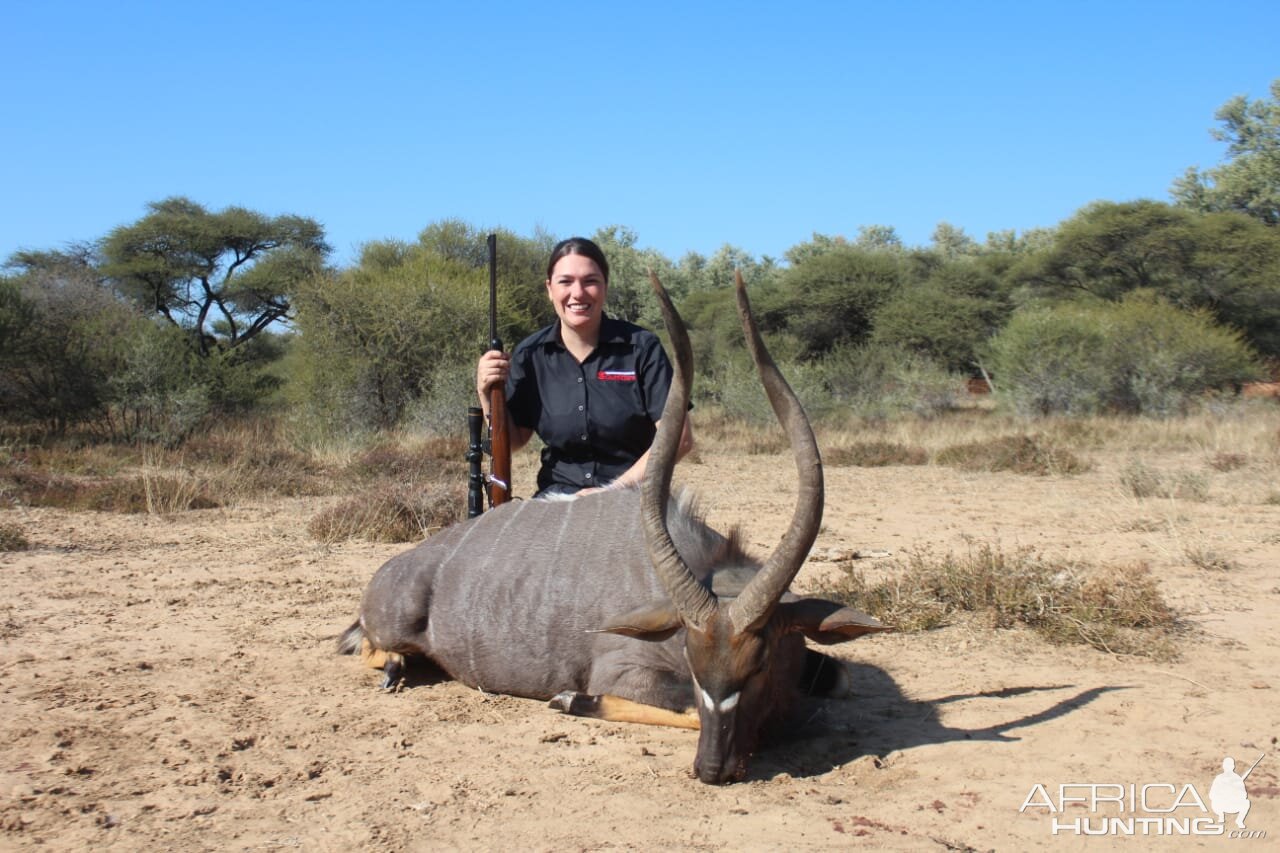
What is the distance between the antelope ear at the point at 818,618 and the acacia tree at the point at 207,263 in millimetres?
23910

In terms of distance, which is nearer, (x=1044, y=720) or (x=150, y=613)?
(x=1044, y=720)

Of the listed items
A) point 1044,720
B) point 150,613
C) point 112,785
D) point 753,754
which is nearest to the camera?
point 112,785

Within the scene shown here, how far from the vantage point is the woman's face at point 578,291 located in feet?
16.5

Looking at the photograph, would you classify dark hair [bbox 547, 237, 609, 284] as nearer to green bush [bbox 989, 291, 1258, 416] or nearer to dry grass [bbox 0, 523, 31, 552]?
dry grass [bbox 0, 523, 31, 552]

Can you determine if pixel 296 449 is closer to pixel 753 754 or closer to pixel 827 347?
pixel 753 754

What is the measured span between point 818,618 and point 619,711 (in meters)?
0.91

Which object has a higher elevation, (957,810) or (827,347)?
(827,347)

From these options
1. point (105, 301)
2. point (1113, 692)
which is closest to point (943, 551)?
point (1113, 692)

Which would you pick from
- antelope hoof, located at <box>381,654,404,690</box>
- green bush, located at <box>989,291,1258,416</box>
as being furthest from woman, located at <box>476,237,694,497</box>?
green bush, located at <box>989,291,1258,416</box>

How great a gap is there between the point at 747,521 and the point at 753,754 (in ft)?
19.3

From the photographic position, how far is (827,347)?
27.8m

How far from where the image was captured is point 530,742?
402 centimetres

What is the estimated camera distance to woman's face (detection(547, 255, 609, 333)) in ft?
16.5

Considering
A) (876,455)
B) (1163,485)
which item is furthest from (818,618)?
(876,455)
